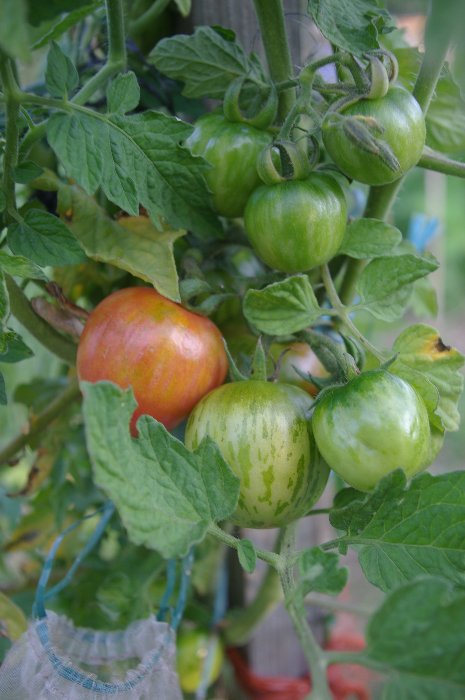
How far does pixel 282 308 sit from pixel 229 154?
133 mm

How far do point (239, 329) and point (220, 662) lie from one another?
0.57 meters

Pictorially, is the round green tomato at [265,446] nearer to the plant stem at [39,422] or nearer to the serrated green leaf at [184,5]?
the plant stem at [39,422]

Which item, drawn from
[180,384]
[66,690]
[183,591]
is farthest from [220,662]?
[180,384]

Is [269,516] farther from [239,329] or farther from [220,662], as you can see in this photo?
[220,662]

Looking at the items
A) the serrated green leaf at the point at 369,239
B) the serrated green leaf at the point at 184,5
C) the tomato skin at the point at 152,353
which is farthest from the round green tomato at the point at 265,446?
Answer: the serrated green leaf at the point at 184,5

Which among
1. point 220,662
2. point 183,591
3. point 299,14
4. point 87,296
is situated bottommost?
point 220,662

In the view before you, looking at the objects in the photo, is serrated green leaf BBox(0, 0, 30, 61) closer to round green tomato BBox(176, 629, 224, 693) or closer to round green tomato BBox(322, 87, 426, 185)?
round green tomato BBox(322, 87, 426, 185)

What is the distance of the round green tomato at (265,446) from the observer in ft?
1.69

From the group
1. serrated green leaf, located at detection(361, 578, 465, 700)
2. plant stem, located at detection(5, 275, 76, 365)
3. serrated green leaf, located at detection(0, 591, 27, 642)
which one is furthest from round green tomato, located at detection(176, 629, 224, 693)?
serrated green leaf, located at detection(361, 578, 465, 700)

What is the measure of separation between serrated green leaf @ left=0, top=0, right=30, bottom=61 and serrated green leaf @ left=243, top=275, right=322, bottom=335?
264mm

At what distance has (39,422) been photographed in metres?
0.81

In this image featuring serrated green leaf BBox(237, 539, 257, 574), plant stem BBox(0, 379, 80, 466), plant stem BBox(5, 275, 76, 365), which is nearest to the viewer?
serrated green leaf BBox(237, 539, 257, 574)

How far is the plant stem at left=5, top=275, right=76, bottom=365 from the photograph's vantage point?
2.20 feet

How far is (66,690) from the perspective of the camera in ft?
1.85
